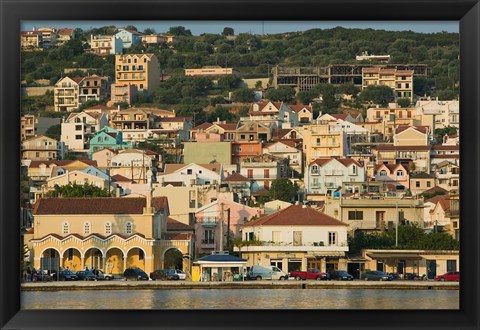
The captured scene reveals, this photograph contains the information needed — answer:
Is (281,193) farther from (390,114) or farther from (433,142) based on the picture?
(390,114)

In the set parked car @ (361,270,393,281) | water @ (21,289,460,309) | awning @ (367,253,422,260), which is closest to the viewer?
water @ (21,289,460,309)

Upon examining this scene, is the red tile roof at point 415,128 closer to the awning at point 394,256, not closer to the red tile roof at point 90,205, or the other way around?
the red tile roof at point 90,205

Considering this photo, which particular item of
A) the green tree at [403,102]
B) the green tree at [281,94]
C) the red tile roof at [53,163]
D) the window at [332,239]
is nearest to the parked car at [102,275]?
the window at [332,239]

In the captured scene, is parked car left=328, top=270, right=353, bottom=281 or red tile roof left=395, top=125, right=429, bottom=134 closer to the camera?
parked car left=328, top=270, right=353, bottom=281

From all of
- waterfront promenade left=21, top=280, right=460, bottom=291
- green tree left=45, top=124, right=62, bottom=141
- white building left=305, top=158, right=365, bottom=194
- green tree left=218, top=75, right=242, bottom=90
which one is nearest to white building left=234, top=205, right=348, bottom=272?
waterfront promenade left=21, top=280, right=460, bottom=291

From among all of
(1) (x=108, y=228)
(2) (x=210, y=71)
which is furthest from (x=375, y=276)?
(2) (x=210, y=71)

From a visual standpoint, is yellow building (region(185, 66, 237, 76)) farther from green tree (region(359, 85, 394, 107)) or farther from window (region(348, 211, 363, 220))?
window (region(348, 211, 363, 220))
